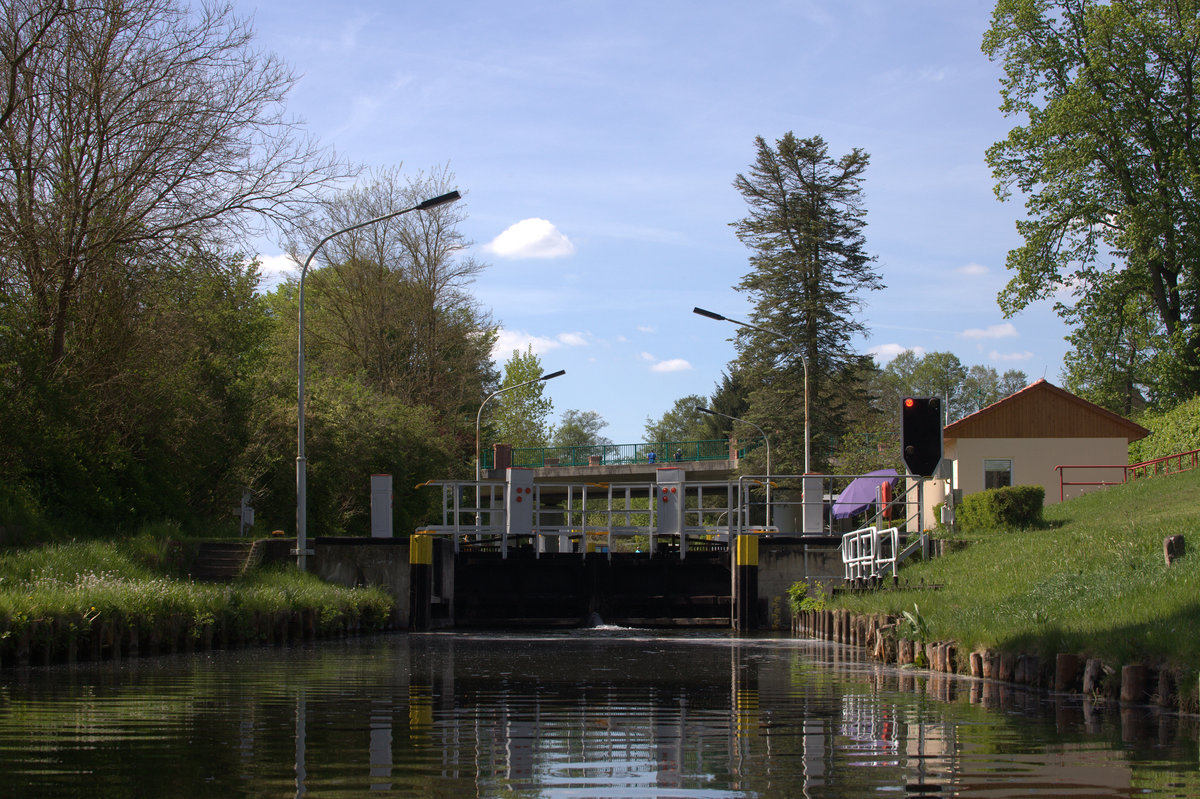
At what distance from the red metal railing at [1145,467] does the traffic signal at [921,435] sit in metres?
16.3

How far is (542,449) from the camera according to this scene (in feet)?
206

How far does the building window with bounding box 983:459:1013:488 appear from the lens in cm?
3997

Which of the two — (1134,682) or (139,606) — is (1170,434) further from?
(139,606)

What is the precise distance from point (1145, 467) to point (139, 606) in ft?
108

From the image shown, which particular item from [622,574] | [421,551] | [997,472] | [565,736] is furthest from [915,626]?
[997,472]

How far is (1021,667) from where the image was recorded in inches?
423

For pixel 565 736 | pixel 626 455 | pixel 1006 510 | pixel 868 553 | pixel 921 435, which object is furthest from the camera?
pixel 626 455

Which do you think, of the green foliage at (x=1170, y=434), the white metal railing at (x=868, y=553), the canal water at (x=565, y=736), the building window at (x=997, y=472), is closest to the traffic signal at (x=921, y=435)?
the white metal railing at (x=868, y=553)

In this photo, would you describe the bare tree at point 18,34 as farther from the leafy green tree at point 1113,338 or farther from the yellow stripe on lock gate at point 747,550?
the leafy green tree at point 1113,338

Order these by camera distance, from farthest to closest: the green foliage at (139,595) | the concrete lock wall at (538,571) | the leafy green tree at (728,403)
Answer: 1. the leafy green tree at (728,403)
2. the concrete lock wall at (538,571)
3. the green foliage at (139,595)

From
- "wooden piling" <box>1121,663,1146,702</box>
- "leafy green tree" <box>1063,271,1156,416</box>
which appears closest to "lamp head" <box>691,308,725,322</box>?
"leafy green tree" <box>1063,271,1156,416</box>

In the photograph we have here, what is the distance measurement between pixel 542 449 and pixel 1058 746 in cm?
5640

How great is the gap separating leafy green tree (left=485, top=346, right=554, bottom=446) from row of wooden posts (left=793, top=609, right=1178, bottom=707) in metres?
52.4

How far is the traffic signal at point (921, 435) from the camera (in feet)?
63.9
